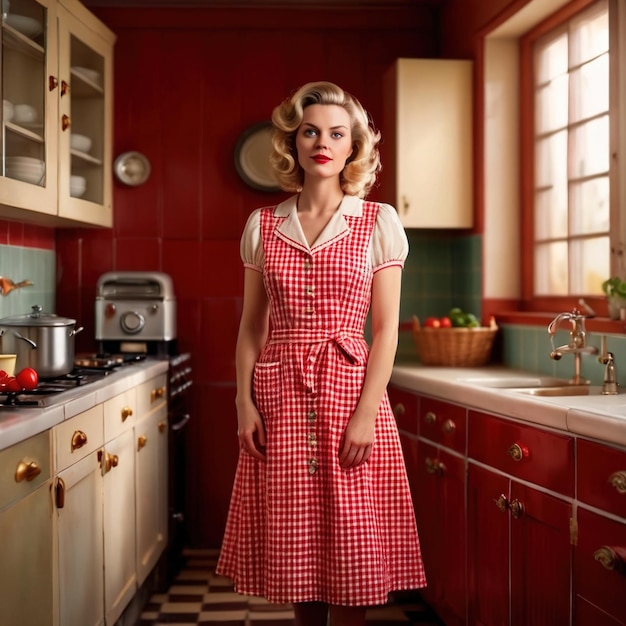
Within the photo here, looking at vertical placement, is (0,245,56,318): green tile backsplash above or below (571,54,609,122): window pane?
below

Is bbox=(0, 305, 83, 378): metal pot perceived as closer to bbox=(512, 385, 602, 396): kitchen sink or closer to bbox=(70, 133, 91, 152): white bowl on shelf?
bbox=(70, 133, 91, 152): white bowl on shelf

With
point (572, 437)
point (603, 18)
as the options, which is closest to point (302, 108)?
point (572, 437)

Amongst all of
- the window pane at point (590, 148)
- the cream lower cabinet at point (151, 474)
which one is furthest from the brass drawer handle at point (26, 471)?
the window pane at point (590, 148)

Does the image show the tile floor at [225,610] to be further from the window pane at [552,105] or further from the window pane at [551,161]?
the window pane at [552,105]

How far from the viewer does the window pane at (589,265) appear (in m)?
2.98

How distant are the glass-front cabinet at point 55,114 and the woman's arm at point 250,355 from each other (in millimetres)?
844

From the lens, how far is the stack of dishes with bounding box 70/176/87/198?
3234 millimetres

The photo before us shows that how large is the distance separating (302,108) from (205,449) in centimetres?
216

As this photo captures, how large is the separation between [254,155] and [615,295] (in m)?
1.87

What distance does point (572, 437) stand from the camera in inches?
77.6

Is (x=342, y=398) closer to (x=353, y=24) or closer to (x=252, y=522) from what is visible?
(x=252, y=522)

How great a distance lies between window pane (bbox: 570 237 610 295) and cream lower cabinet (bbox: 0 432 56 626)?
1938mm

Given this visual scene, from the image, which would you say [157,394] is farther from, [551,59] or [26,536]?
[551,59]

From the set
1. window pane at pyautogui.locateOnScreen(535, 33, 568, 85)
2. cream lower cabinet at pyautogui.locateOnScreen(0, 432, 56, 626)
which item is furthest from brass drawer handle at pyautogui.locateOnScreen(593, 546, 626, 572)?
window pane at pyautogui.locateOnScreen(535, 33, 568, 85)
